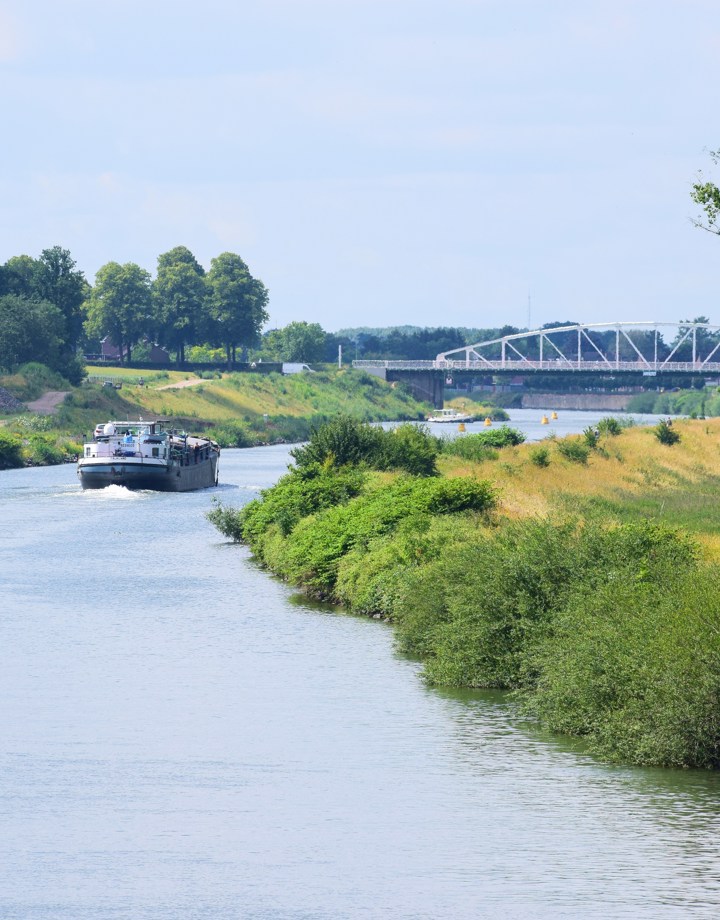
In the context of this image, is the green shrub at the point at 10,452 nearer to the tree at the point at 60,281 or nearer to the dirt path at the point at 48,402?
the dirt path at the point at 48,402

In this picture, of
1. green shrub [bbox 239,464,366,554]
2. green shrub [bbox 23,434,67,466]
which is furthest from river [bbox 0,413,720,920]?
green shrub [bbox 23,434,67,466]

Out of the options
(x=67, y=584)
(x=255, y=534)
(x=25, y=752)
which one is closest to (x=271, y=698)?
(x=25, y=752)

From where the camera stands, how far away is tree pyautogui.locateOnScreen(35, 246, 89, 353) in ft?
596

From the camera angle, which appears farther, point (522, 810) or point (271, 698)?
point (271, 698)

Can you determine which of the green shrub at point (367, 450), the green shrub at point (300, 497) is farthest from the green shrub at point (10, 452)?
the green shrub at point (300, 497)

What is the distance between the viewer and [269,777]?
28891mm

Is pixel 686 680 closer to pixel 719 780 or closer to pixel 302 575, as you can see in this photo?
pixel 719 780

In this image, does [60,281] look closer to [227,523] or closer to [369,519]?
[227,523]

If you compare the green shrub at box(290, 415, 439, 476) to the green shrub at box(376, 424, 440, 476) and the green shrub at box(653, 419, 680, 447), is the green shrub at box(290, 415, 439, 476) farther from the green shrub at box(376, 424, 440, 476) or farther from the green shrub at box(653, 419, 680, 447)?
the green shrub at box(653, 419, 680, 447)

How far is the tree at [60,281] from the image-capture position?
182 m

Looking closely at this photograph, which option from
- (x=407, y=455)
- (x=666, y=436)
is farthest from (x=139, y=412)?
(x=407, y=455)

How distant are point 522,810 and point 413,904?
192 inches

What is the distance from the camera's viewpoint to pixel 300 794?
1096 inches

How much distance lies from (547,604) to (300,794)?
28.3 ft
